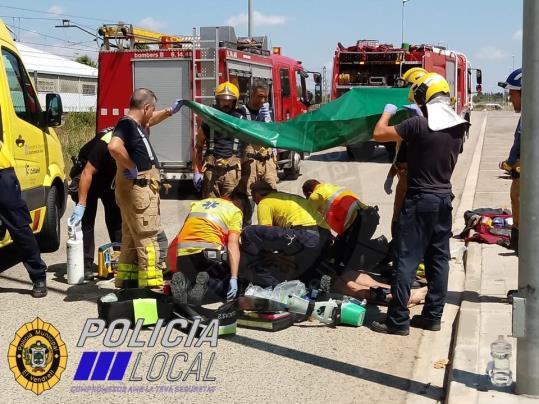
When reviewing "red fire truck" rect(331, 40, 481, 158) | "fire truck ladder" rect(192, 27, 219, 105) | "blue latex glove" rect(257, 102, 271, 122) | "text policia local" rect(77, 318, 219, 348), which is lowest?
"text policia local" rect(77, 318, 219, 348)

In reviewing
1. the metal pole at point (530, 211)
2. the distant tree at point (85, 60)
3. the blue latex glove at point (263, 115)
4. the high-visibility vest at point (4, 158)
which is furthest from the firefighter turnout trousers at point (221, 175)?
the distant tree at point (85, 60)

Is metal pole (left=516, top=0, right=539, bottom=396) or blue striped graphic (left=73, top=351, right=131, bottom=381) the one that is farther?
blue striped graphic (left=73, top=351, right=131, bottom=381)

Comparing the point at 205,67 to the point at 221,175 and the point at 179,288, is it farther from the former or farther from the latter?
the point at 179,288

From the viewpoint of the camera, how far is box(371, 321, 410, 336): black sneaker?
5664 millimetres

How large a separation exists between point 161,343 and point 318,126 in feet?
8.88

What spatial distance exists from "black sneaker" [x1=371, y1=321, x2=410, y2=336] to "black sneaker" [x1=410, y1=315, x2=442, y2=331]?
0.24 m

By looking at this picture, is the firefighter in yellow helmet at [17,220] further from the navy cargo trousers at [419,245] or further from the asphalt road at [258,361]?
the navy cargo trousers at [419,245]

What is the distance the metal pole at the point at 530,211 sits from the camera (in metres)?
3.94

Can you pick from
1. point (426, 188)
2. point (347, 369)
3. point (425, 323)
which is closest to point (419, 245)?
point (426, 188)

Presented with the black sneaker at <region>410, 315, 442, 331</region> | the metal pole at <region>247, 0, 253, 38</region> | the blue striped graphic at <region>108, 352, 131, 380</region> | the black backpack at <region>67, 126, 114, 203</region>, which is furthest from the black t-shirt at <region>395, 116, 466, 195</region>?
the metal pole at <region>247, 0, 253, 38</region>

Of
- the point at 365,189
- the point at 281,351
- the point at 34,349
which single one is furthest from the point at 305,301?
the point at 365,189

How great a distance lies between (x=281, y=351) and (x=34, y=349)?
5.94 ft

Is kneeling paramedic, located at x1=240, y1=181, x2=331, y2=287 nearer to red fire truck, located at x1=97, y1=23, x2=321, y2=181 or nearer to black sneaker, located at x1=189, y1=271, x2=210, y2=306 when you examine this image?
black sneaker, located at x1=189, y1=271, x2=210, y2=306

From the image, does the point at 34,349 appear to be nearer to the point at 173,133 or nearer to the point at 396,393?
the point at 396,393
